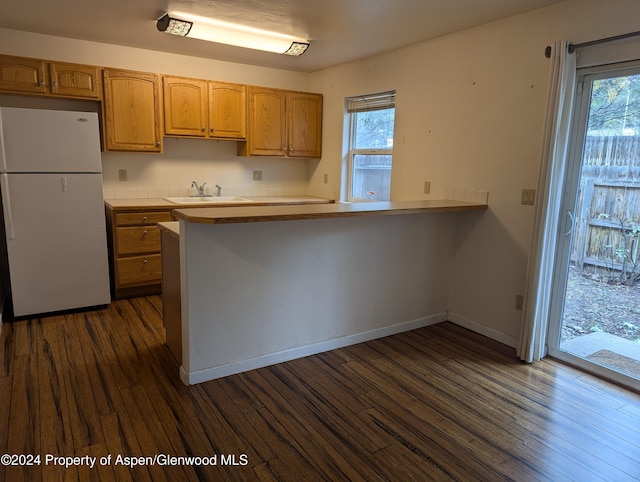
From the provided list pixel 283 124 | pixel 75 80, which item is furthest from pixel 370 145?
pixel 75 80

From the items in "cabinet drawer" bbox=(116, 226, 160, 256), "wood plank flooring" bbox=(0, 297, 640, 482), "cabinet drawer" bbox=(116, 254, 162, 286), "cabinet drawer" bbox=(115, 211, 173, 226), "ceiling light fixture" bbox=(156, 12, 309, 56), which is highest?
"ceiling light fixture" bbox=(156, 12, 309, 56)

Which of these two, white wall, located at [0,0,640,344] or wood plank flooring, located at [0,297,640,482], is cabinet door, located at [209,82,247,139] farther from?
wood plank flooring, located at [0,297,640,482]

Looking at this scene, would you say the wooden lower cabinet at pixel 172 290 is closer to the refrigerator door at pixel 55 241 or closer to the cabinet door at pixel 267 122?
the refrigerator door at pixel 55 241

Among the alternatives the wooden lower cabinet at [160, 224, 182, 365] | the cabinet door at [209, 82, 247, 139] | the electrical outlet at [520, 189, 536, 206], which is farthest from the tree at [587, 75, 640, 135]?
the cabinet door at [209, 82, 247, 139]

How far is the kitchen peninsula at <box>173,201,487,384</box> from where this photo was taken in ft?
8.15

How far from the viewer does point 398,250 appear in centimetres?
330

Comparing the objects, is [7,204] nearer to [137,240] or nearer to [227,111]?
[137,240]

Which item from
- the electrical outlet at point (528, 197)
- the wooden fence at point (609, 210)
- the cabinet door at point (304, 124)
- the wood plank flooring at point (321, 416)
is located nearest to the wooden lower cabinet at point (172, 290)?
the wood plank flooring at point (321, 416)

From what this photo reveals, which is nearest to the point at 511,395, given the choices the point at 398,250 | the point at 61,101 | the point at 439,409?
the point at 439,409

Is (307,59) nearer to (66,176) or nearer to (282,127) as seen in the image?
(282,127)

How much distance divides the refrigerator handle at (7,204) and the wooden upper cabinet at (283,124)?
7.32ft

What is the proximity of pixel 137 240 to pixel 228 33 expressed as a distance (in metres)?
1.98

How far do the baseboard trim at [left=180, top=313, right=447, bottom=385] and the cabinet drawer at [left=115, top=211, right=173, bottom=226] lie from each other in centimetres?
181

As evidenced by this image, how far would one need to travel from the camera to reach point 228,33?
3547mm
